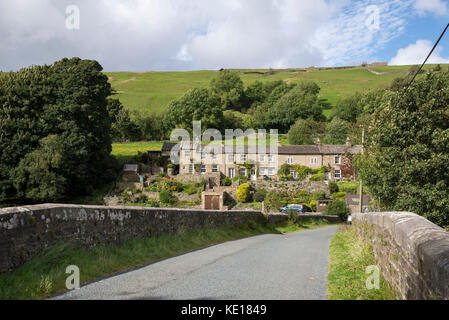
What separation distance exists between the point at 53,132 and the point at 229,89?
8617 centimetres

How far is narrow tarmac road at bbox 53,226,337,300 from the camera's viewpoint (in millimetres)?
6742

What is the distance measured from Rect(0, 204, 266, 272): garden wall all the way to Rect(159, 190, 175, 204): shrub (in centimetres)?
3431

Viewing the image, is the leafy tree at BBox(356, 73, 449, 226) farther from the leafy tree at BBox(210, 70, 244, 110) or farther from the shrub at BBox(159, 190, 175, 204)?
the leafy tree at BBox(210, 70, 244, 110)

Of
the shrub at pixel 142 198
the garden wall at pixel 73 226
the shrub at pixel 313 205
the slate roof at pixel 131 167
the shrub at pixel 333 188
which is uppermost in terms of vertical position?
the garden wall at pixel 73 226

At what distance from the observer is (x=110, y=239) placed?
9484 millimetres

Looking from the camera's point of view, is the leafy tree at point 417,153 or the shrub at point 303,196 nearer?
the leafy tree at point 417,153

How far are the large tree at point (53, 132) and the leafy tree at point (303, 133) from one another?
38476 mm

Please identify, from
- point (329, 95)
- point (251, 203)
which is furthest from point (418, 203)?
point (329, 95)

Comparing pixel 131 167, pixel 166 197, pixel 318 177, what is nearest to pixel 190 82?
pixel 131 167

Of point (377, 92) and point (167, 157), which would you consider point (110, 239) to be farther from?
point (377, 92)

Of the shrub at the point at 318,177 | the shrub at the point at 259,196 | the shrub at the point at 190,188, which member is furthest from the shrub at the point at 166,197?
the shrub at the point at 318,177

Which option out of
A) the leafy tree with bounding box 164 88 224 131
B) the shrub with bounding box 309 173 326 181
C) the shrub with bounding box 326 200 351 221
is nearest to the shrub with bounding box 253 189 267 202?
the shrub with bounding box 326 200 351 221

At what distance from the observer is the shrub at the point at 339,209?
4331 centimetres

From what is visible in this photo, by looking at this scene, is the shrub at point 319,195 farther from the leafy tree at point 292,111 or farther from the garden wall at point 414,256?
the leafy tree at point 292,111
